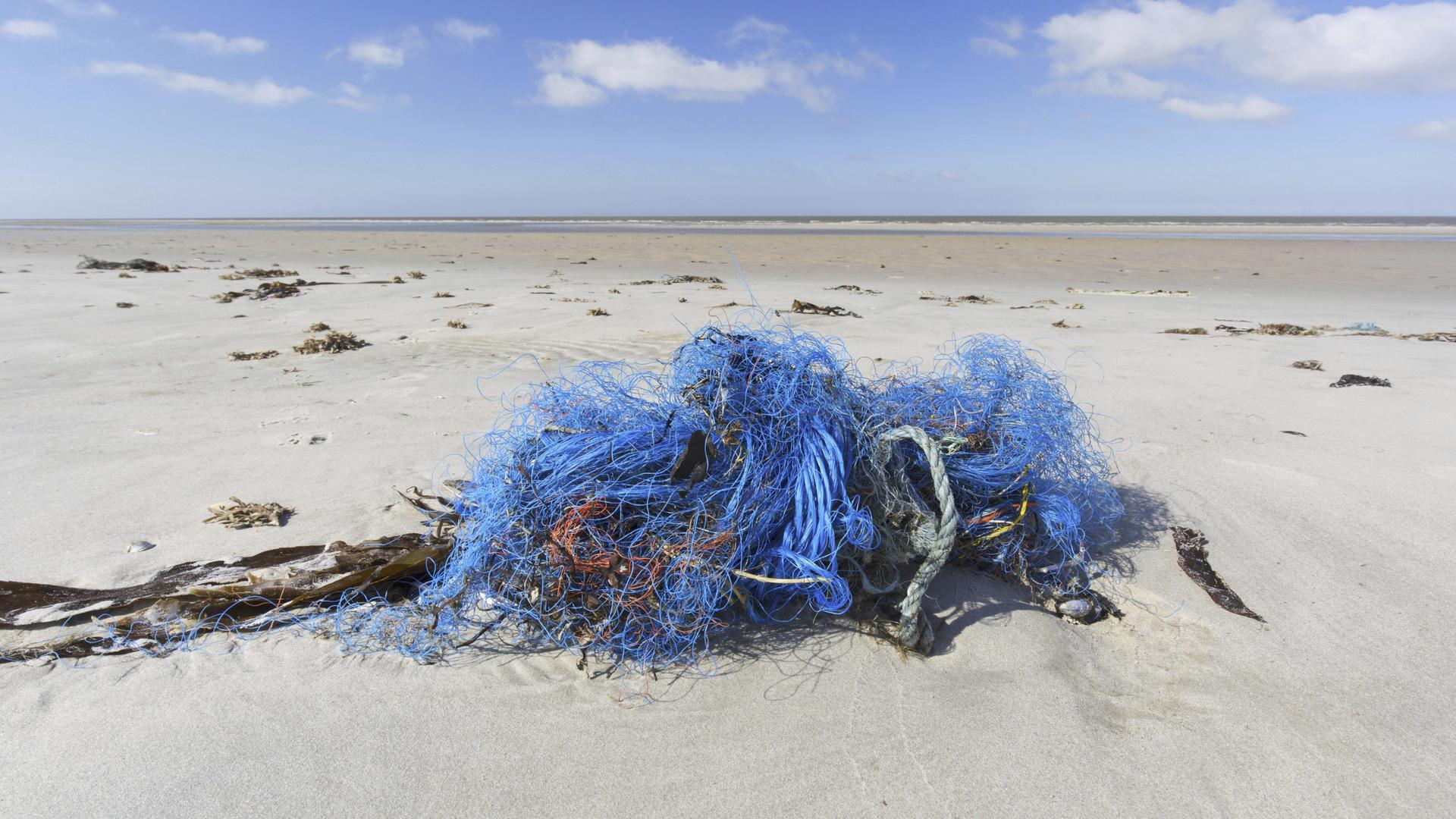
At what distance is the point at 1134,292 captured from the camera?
1238 cm

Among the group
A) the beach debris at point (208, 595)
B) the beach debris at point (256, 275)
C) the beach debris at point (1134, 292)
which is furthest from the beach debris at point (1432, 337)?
the beach debris at point (256, 275)

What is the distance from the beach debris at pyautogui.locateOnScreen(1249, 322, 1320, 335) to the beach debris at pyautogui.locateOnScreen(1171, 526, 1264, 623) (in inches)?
247

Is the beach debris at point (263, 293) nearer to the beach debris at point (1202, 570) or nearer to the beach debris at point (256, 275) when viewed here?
the beach debris at point (256, 275)

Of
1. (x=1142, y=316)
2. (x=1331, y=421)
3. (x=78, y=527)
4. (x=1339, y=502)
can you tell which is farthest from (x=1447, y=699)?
(x=1142, y=316)

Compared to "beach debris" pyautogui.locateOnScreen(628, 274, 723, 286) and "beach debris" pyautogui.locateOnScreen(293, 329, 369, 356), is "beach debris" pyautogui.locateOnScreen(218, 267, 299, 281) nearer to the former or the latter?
"beach debris" pyautogui.locateOnScreen(628, 274, 723, 286)

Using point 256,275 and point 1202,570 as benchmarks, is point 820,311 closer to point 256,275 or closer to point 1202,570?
Answer: point 1202,570

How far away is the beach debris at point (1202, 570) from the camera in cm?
283

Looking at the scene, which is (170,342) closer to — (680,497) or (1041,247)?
(680,497)

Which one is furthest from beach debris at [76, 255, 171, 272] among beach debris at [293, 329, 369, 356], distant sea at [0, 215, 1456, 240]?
distant sea at [0, 215, 1456, 240]

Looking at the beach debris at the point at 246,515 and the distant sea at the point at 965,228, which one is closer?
the beach debris at the point at 246,515

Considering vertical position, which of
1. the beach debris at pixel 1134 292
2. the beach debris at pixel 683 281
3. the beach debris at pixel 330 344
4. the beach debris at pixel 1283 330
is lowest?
the beach debris at pixel 330 344

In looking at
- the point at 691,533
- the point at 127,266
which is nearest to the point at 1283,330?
the point at 691,533

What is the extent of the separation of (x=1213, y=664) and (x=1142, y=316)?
830 centimetres

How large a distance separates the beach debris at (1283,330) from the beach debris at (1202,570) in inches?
247
